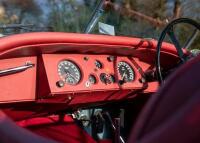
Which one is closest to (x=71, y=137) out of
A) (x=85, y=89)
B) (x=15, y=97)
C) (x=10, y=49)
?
(x=85, y=89)

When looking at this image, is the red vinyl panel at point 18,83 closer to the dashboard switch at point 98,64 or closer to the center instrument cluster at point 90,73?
the center instrument cluster at point 90,73

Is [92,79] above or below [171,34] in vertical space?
below

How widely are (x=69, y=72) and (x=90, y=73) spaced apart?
5.6 inches

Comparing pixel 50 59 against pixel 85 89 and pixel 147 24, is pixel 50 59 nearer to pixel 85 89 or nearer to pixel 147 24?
pixel 85 89

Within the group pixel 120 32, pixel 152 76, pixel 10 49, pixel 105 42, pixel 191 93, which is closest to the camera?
pixel 191 93

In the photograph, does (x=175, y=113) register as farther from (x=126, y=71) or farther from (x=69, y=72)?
(x=126, y=71)

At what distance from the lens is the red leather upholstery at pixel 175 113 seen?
0.88m

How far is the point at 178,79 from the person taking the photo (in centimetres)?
97

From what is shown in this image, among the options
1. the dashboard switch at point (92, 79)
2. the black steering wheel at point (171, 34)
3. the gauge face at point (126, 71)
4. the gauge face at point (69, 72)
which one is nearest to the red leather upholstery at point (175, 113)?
the black steering wheel at point (171, 34)

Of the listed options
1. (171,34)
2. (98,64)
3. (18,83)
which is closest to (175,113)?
(18,83)

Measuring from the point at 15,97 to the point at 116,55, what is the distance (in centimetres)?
71

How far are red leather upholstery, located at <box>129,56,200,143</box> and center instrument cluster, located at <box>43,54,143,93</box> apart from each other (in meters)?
1.44

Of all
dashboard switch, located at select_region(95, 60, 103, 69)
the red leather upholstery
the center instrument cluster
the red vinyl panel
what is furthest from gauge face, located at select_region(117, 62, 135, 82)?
the red leather upholstery

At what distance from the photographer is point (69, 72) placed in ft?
8.32
